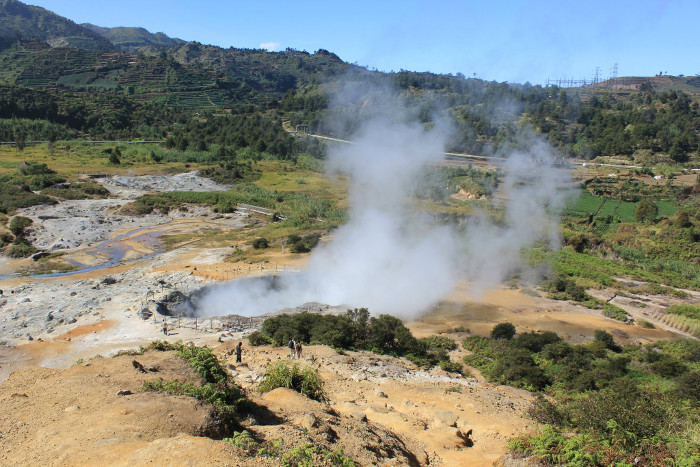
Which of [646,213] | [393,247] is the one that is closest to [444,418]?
[393,247]

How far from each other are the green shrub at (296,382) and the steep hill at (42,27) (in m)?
Result: 190

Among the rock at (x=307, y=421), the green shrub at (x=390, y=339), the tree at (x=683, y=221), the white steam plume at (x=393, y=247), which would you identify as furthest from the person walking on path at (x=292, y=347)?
the tree at (x=683, y=221)

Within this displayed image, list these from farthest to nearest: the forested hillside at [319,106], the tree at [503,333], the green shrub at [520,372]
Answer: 1. the forested hillside at [319,106]
2. the tree at [503,333]
3. the green shrub at [520,372]

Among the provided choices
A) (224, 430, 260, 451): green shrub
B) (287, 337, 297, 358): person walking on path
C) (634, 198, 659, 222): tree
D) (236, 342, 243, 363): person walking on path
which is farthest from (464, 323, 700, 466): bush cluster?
(634, 198, 659, 222): tree

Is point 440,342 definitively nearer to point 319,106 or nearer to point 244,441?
point 244,441

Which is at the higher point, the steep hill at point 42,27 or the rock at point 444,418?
the steep hill at point 42,27

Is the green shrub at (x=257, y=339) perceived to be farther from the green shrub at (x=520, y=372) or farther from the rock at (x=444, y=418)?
the green shrub at (x=520, y=372)

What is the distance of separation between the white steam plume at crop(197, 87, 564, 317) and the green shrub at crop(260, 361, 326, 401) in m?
8.41

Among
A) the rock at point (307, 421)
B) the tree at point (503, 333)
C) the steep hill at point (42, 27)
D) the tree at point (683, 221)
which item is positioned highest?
the steep hill at point (42, 27)

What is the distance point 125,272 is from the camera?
2478 centimetres

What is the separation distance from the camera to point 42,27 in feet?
615

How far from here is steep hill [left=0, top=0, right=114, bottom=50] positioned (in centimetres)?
17394

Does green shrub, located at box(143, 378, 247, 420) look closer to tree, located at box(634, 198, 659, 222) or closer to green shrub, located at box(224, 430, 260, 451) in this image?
green shrub, located at box(224, 430, 260, 451)

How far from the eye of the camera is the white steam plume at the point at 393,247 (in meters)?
21.0
